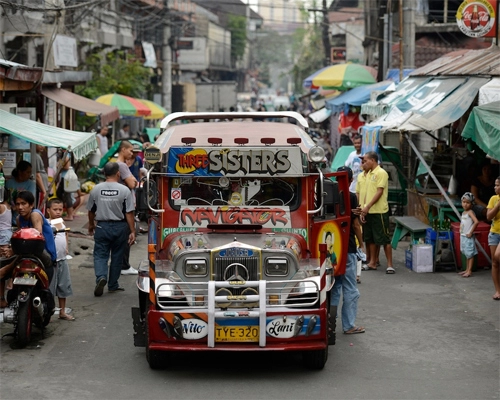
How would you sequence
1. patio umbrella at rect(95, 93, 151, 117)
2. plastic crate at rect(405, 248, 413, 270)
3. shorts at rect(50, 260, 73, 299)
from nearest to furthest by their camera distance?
shorts at rect(50, 260, 73, 299), plastic crate at rect(405, 248, 413, 270), patio umbrella at rect(95, 93, 151, 117)

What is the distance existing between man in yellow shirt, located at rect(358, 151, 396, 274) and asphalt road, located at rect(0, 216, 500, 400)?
7.52ft

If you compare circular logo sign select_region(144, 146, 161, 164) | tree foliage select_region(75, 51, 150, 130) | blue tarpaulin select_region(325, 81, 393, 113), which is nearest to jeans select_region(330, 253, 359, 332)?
circular logo sign select_region(144, 146, 161, 164)

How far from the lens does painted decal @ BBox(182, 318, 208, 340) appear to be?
809cm

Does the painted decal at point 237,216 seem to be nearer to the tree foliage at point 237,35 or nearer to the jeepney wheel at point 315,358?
the jeepney wheel at point 315,358

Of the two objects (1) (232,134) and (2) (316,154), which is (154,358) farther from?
(1) (232,134)

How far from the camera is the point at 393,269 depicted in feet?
46.3

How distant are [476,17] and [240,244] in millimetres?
9780

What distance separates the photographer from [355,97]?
86.2 ft

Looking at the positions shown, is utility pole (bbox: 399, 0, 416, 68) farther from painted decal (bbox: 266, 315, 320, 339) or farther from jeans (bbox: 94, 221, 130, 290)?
painted decal (bbox: 266, 315, 320, 339)

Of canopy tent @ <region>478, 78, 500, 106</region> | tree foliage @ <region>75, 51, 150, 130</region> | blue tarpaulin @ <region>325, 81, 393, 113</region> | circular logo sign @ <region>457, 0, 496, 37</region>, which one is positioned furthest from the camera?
tree foliage @ <region>75, 51, 150, 130</region>

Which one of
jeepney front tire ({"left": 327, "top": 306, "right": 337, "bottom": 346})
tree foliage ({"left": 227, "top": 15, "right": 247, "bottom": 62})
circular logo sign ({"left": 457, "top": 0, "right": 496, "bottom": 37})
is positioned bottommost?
jeepney front tire ({"left": 327, "top": 306, "right": 337, "bottom": 346})

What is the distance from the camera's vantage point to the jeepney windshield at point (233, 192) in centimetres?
929

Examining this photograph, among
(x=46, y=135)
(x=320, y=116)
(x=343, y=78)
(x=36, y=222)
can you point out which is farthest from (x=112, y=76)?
(x=36, y=222)

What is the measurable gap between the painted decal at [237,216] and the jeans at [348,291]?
1076mm
